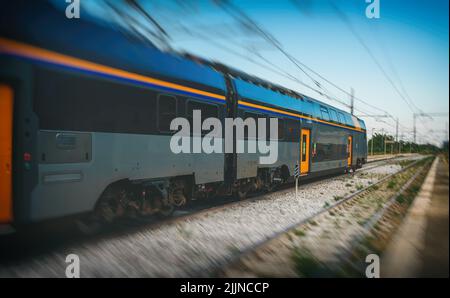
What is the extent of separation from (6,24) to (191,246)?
14.2 ft

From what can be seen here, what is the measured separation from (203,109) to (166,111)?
139 centimetres

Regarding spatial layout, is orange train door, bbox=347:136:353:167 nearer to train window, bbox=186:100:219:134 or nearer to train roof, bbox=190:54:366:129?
train roof, bbox=190:54:366:129

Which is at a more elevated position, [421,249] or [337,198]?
[421,249]

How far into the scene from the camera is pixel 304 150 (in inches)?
604

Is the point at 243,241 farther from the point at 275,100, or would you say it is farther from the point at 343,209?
the point at 275,100

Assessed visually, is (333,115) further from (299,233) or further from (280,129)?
(299,233)

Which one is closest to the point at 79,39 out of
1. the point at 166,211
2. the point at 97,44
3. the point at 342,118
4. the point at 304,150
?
the point at 97,44

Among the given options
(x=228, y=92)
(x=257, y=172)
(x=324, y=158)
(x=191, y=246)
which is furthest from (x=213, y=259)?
(x=324, y=158)

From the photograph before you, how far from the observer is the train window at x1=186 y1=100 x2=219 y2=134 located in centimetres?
870

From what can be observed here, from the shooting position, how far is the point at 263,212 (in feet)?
31.8

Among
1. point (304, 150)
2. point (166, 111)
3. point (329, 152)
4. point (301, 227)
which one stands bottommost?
point (301, 227)

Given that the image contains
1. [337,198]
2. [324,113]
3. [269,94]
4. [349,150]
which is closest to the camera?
[337,198]

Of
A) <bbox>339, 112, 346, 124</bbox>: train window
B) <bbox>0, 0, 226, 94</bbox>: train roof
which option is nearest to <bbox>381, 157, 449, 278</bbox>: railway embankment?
<bbox>0, 0, 226, 94</bbox>: train roof

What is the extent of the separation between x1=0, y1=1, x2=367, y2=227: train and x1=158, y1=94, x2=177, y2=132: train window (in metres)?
0.02
